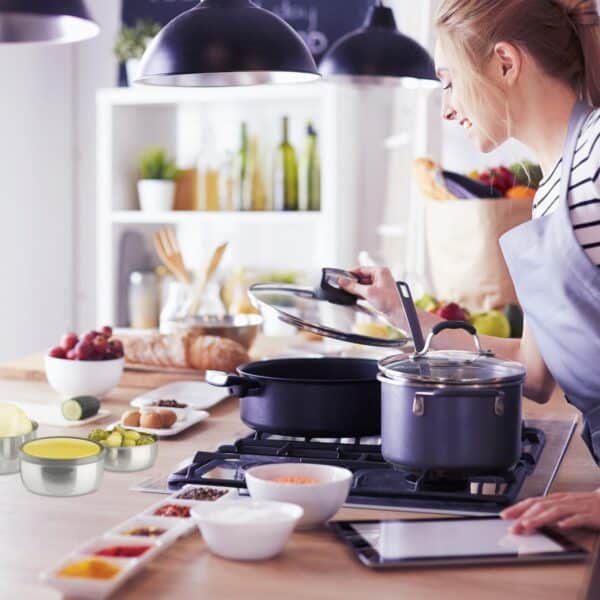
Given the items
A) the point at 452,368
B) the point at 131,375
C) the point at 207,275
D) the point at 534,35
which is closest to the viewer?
the point at 452,368

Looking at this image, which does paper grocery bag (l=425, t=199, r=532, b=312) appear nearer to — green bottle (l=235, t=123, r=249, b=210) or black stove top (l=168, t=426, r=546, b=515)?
black stove top (l=168, t=426, r=546, b=515)

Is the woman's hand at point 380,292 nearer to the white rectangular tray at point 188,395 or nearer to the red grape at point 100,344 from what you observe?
the white rectangular tray at point 188,395

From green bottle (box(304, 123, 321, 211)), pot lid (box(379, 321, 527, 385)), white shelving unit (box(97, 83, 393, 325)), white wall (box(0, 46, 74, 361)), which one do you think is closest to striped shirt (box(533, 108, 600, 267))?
pot lid (box(379, 321, 527, 385))

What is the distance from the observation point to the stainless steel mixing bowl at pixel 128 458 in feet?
5.30

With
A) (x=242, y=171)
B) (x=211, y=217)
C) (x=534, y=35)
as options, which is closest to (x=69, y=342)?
(x=534, y=35)

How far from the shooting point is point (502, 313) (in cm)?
286

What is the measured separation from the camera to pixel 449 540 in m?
1.27

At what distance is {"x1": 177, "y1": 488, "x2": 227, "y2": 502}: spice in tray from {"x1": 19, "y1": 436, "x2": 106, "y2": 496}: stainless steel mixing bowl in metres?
0.15

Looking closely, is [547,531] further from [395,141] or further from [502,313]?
[395,141]

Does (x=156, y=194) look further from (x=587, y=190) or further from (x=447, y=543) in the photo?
(x=447, y=543)

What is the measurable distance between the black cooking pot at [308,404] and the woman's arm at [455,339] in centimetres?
35

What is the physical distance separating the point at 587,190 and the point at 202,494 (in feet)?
2.47

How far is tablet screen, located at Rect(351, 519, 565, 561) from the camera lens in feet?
4.00

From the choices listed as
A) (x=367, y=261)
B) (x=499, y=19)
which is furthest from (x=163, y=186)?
(x=499, y=19)
